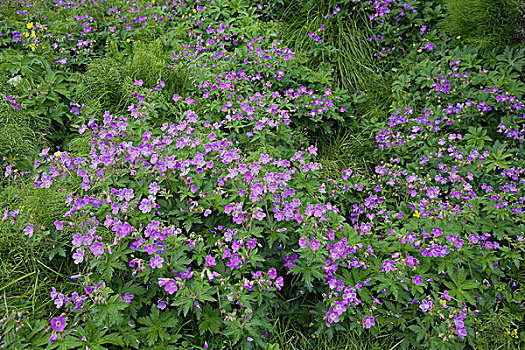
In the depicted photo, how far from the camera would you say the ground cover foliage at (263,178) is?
7.09 feet

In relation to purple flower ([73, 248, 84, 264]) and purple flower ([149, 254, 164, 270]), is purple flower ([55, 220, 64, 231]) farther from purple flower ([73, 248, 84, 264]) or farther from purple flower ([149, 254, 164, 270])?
purple flower ([149, 254, 164, 270])

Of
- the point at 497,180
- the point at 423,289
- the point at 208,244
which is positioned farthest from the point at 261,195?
the point at 497,180

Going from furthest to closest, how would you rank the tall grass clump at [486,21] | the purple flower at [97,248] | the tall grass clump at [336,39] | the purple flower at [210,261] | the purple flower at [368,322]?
the tall grass clump at [336,39], the tall grass clump at [486,21], the purple flower at [368,322], the purple flower at [210,261], the purple flower at [97,248]

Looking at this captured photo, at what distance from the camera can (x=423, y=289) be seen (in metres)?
2.42

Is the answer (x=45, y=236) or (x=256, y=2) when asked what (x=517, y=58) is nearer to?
(x=256, y=2)

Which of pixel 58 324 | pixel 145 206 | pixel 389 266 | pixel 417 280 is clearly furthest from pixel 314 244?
pixel 58 324

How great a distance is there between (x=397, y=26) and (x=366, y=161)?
1718 millimetres

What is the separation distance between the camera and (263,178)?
242 cm

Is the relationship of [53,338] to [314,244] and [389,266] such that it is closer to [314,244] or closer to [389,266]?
[314,244]

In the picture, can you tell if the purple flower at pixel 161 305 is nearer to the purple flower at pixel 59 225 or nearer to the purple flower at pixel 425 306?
the purple flower at pixel 59 225

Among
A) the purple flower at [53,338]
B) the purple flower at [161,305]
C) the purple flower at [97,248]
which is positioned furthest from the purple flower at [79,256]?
the purple flower at [161,305]

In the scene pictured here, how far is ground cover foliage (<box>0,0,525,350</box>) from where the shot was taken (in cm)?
216

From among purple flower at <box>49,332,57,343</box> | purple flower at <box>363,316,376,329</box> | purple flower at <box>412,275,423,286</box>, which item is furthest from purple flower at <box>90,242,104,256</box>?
purple flower at <box>412,275,423,286</box>

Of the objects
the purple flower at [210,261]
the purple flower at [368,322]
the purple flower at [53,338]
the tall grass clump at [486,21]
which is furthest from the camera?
the tall grass clump at [486,21]
